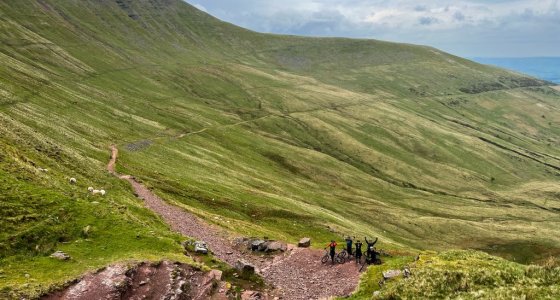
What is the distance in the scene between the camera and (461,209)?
18912 cm

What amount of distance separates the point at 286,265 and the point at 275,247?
5.68 metres

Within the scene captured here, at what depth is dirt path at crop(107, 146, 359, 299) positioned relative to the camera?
42.1m

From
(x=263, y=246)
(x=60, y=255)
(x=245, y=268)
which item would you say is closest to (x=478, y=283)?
(x=245, y=268)

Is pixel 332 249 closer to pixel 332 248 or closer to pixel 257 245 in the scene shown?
pixel 332 248

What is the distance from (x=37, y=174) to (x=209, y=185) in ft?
176

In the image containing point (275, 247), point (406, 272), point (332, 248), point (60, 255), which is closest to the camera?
point (60, 255)

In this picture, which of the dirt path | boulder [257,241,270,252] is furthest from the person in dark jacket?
boulder [257,241,270,252]

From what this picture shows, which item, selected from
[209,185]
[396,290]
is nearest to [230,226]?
[209,185]

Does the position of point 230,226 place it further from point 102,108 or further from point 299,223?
point 102,108

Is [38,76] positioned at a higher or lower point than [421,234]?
higher

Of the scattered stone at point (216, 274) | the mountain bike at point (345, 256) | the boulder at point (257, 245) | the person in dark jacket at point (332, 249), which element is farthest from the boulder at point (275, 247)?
the scattered stone at point (216, 274)

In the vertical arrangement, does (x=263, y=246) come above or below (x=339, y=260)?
below

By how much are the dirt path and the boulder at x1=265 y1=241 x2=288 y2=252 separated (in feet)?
Result: 3.46

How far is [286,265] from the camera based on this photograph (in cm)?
5003
